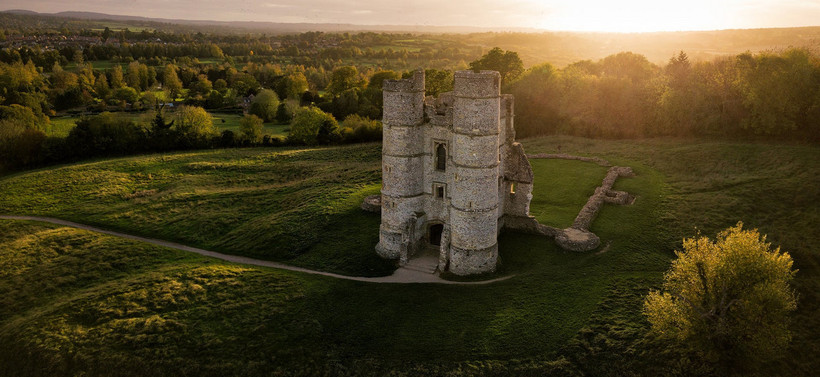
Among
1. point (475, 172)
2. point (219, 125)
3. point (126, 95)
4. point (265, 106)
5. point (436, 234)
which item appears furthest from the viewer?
point (126, 95)

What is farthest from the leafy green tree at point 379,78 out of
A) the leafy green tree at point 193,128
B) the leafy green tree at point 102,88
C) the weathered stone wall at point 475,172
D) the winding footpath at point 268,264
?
the weathered stone wall at point 475,172

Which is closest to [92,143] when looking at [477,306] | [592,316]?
[477,306]

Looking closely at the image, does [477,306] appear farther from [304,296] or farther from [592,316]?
[304,296]

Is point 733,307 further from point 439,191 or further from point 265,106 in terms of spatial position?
point 265,106

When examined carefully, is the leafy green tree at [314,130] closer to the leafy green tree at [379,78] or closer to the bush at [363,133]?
the bush at [363,133]

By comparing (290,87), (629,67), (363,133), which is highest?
(629,67)

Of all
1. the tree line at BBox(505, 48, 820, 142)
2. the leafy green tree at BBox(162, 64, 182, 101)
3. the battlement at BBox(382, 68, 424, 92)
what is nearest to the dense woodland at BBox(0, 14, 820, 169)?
the tree line at BBox(505, 48, 820, 142)

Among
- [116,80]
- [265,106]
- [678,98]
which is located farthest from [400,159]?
[116,80]
